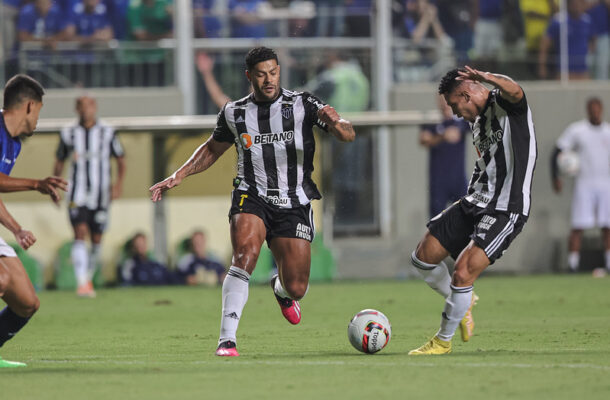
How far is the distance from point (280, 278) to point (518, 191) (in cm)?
196

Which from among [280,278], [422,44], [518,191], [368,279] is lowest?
[368,279]

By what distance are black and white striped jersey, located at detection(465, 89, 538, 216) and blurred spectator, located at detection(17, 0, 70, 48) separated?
423 inches

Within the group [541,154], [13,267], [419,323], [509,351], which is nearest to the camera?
[13,267]

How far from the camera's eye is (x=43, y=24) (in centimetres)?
1761

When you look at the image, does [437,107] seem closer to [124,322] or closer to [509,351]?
[124,322]

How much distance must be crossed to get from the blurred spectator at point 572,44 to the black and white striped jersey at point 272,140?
35.1 feet

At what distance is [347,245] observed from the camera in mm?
17703

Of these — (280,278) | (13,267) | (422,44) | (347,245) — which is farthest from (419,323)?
(422,44)

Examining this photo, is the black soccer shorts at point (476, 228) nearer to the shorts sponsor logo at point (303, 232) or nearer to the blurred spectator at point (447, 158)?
the shorts sponsor logo at point (303, 232)

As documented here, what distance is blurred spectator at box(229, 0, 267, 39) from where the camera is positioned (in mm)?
17734

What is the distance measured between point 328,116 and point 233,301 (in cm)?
144

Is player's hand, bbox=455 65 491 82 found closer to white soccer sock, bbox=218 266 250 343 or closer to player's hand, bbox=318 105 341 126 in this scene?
player's hand, bbox=318 105 341 126

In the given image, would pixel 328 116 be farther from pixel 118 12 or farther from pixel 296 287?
pixel 118 12

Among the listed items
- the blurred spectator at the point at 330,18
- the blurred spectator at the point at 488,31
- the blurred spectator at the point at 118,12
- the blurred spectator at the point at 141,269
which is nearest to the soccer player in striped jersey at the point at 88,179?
the blurred spectator at the point at 141,269
